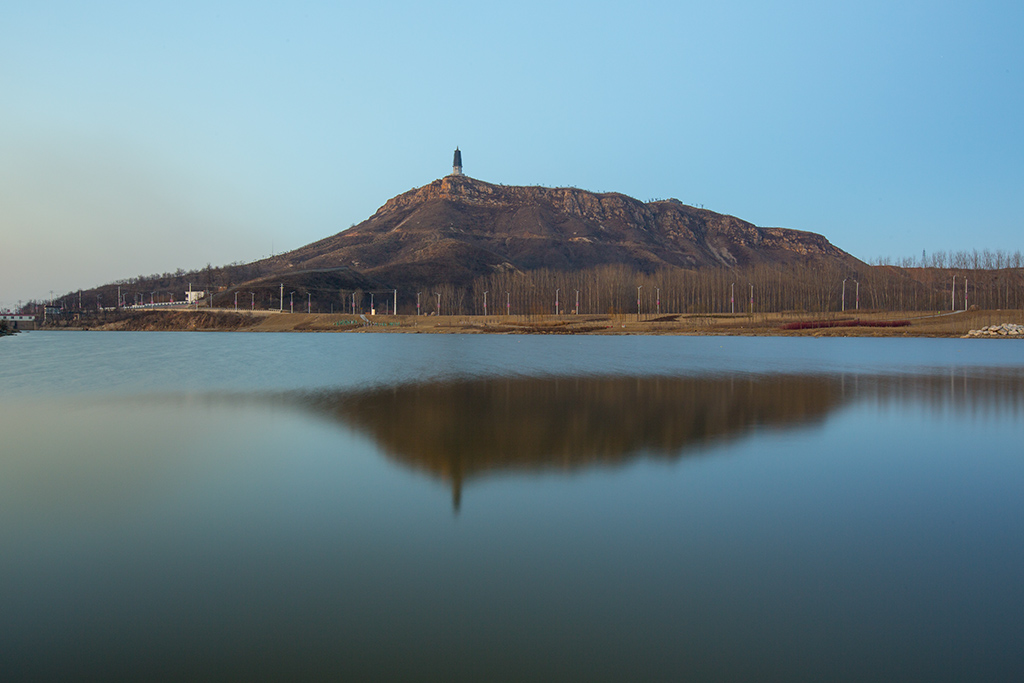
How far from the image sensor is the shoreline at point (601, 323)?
9544 cm

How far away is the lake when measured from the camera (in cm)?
563

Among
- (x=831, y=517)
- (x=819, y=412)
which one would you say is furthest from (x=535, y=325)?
(x=831, y=517)

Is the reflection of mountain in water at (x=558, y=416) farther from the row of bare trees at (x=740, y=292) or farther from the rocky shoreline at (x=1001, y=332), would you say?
the row of bare trees at (x=740, y=292)

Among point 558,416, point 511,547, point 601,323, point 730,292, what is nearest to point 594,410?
point 558,416

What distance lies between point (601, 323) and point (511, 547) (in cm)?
10979

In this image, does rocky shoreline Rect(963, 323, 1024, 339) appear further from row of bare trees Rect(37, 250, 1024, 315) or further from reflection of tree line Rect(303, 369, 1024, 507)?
reflection of tree line Rect(303, 369, 1024, 507)

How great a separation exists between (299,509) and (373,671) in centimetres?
478

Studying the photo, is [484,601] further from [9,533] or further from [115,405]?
[115,405]

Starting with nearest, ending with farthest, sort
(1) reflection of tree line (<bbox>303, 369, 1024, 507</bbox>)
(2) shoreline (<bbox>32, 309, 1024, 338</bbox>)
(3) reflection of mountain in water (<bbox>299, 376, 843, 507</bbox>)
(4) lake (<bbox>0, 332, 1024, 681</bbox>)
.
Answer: (4) lake (<bbox>0, 332, 1024, 681</bbox>) → (3) reflection of mountain in water (<bbox>299, 376, 843, 507</bbox>) → (1) reflection of tree line (<bbox>303, 369, 1024, 507</bbox>) → (2) shoreline (<bbox>32, 309, 1024, 338</bbox>)

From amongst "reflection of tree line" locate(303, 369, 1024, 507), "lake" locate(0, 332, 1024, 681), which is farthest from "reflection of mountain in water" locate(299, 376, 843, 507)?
"lake" locate(0, 332, 1024, 681)

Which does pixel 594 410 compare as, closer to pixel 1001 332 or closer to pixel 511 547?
pixel 511 547

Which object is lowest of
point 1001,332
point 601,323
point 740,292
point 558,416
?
point 558,416

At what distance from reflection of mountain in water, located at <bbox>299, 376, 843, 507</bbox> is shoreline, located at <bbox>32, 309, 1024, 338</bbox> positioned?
73698mm

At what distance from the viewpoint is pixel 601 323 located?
117m
